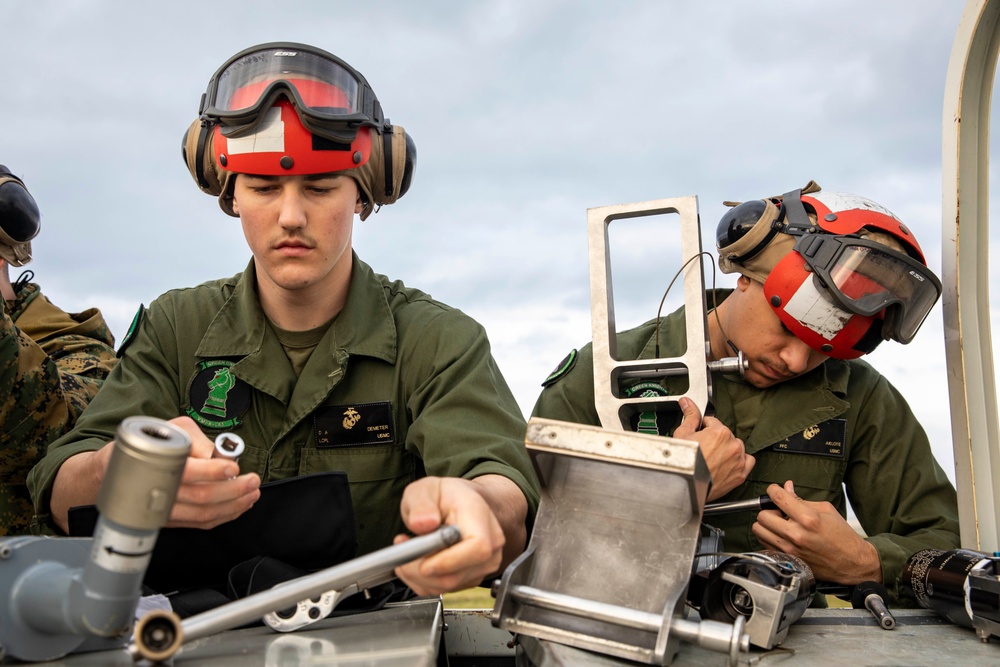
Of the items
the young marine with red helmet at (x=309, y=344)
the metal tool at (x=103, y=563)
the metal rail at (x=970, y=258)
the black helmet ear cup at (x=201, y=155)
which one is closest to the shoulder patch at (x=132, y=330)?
the young marine with red helmet at (x=309, y=344)

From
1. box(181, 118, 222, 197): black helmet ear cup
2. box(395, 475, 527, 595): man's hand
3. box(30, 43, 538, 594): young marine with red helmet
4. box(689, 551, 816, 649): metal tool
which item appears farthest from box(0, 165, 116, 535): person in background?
box(689, 551, 816, 649): metal tool

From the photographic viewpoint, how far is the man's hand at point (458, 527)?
1.36 meters

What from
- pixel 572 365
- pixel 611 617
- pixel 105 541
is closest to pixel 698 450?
pixel 611 617

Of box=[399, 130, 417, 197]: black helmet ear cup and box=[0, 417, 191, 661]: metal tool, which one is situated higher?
box=[399, 130, 417, 197]: black helmet ear cup

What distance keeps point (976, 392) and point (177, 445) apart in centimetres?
214

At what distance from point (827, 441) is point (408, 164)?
1.54 meters

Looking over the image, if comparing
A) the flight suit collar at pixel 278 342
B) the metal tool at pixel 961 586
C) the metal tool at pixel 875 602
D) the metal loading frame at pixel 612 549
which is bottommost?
the metal tool at pixel 875 602

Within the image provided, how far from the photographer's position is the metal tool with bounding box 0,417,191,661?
1079 mm

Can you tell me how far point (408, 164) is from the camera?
Result: 8.25ft

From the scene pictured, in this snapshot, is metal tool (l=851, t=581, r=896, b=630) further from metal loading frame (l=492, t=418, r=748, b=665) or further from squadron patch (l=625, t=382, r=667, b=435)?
squadron patch (l=625, t=382, r=667, b=435)

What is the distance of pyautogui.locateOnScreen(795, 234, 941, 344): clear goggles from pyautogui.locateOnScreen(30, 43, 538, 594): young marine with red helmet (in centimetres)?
97

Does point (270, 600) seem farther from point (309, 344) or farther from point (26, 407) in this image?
point (26, 407)

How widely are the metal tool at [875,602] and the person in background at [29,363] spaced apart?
7.21 feet

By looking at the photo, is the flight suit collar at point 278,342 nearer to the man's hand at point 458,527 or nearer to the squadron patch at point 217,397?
the squadron patch at point 217,397
